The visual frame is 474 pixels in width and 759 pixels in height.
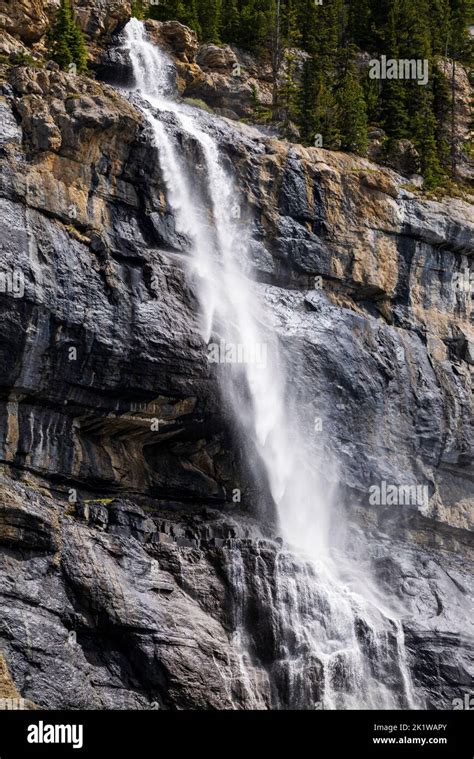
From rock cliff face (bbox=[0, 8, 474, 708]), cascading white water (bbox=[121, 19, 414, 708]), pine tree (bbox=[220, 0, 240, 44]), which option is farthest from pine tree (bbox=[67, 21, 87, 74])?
pine tree (bbox=[220, 0, 240, 44])

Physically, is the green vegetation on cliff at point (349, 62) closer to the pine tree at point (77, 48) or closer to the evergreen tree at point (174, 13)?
the evergreen tree at point (174, 13)

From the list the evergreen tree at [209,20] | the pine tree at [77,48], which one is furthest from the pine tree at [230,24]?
the pine tree at [77,48]

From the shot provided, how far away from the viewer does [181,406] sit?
3712 centimetres

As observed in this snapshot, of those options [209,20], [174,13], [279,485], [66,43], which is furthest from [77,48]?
[279,485]

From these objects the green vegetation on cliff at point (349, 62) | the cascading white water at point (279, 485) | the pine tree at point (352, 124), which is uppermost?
the green vegetation on cliff at point (349, 62)

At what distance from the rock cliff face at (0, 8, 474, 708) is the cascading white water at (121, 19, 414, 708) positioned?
0.44 metres

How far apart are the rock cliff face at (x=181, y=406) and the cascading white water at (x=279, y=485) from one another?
1.43 ft

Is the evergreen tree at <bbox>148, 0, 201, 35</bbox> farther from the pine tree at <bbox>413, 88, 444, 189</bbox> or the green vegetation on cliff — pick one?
the pine tree at <bbox>413, 88, 444, 189</bbox>

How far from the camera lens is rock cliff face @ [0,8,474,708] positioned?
31.3m

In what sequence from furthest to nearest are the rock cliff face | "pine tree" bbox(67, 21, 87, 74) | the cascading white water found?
"pine tree" bbox(67, 21, 87, 74)
the cascading white water
the rock cliff face

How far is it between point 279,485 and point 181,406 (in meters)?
5.21

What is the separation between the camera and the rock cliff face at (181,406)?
31344mm

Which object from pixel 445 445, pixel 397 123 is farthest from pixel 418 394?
pixel 397 123
